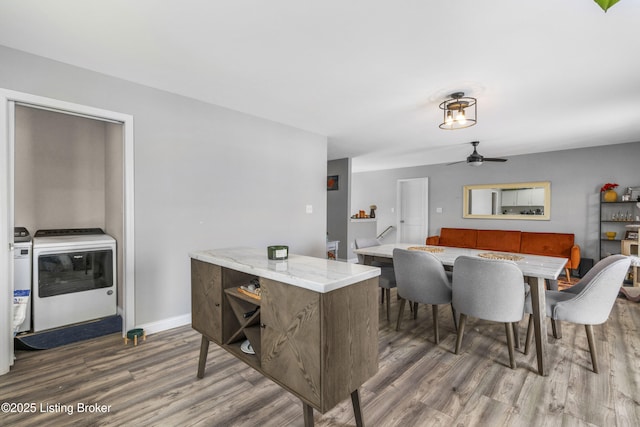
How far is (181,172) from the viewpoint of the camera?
294cm

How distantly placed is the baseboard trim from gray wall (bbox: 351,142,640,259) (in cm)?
579

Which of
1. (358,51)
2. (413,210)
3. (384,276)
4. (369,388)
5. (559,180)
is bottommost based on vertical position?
(369,388)

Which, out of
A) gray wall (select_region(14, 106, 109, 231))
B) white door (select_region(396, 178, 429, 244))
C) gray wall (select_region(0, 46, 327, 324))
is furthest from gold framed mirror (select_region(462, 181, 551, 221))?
gray wall (select_region(14, 106, 109, 231))

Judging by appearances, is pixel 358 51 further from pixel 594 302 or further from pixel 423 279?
pixel 594 302

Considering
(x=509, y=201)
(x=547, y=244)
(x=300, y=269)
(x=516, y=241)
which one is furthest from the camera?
(x=509, y=201)

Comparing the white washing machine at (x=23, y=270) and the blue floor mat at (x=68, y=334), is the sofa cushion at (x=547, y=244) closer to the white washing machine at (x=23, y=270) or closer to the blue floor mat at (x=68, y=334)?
the blue floor mat at (x=68, y=334)

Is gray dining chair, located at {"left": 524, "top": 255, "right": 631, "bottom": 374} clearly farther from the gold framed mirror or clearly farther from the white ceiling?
the gold framed mirror

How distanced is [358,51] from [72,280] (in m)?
3.30

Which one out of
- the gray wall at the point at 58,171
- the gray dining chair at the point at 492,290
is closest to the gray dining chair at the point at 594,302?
the gray dining chair at the point at 492,290

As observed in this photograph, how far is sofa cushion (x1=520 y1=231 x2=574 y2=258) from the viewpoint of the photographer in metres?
5.06

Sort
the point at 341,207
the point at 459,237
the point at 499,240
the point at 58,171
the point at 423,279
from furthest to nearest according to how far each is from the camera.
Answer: the point at 459,237 < the point at 341,207 < the point at 499,240 < the point at 58,171 < the point at 423,279

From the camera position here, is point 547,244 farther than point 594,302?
Yes

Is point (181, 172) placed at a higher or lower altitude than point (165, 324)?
higher

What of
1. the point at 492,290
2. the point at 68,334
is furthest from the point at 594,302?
the point at 68,334
